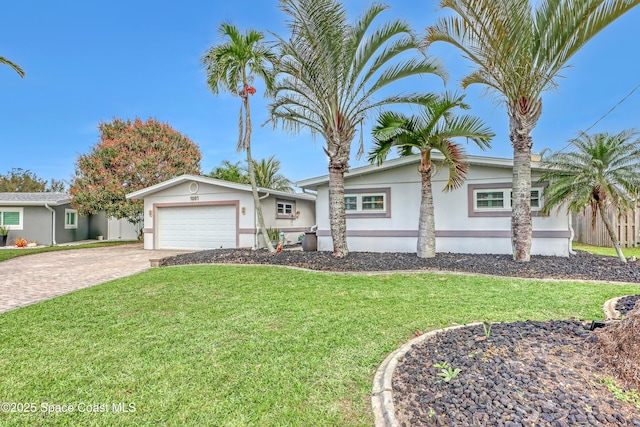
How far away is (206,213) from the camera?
46.0 ft

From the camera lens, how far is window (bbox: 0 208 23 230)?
17641mm

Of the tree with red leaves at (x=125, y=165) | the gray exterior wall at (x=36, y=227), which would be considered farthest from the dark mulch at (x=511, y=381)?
the gray exterior wall at (x=36, y=227)

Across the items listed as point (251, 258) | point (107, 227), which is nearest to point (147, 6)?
point (251, 258)

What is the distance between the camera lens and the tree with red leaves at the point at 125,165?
1661cm

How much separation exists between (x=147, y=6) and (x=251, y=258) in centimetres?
1002

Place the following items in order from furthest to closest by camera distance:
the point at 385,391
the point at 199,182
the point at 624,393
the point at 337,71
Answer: the point at 199,182, the point at 337,71, the point at 385,391, the point at 624,393

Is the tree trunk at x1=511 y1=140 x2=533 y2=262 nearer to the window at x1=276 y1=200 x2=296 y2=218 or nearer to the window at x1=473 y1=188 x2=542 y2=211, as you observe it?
the window at x1=473 y1=188 x2=542 y2=211

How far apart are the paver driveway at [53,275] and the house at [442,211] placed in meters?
6.47

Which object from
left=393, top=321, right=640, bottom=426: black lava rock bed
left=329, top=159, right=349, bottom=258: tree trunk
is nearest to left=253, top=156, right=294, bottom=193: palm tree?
left=329, top=159, right=349, bottom=258: tree trunk

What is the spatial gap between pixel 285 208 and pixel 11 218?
52.3 feet

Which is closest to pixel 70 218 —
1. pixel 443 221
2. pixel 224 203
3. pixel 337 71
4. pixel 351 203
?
pixel 224 203

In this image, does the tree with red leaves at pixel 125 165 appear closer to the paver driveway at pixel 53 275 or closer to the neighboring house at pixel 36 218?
the neighboring house at pixel 36 218

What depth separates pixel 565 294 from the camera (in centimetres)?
523

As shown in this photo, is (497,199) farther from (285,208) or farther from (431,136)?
(285,208)
